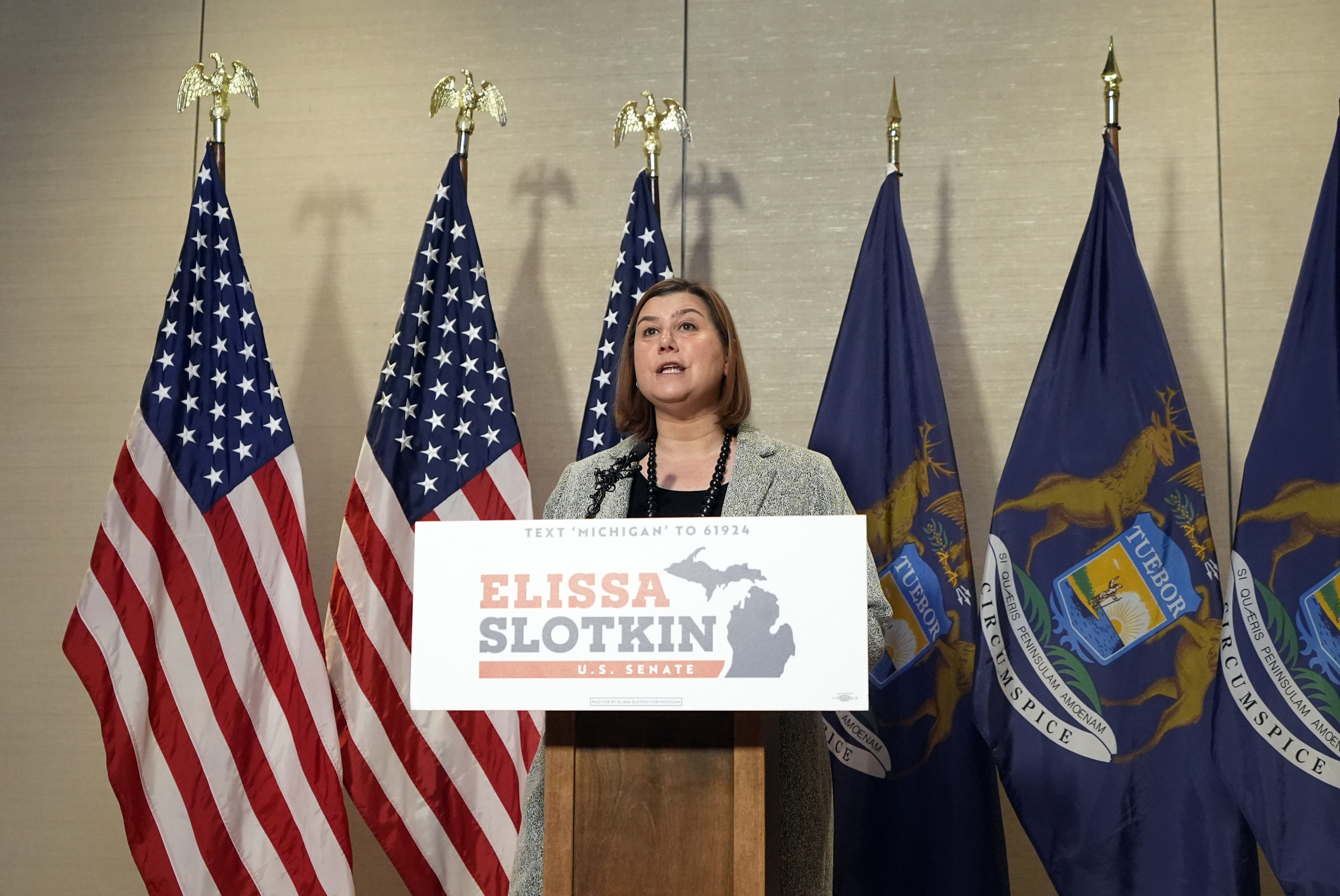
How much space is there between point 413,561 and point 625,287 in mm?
916

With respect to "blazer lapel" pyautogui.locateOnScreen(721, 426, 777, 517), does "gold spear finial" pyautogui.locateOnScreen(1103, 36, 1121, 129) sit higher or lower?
higher

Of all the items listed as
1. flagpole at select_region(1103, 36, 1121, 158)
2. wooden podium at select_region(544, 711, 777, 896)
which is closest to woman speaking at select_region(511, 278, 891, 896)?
wooden podium at select_region(544, 711, 777, 896)

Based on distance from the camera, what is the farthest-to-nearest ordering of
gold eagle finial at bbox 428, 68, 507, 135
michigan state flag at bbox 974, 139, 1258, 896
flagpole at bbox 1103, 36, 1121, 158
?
gold eagle finial at bbox 428, 68, 507, 135
flagpole at bbox 1103, 36, 1121, 158
michigan state flag at bbox 974, 139, 1258, 896

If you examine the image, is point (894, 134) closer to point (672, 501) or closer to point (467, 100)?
point (467, 100)

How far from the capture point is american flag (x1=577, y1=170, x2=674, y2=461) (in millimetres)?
3236

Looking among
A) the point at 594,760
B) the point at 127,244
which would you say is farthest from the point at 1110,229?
the point at 127,244

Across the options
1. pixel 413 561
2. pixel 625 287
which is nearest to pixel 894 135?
pixel 625 287

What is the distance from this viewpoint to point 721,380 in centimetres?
238

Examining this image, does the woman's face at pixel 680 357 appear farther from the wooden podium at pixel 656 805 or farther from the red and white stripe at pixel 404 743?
the red and white stripe at pixel 404 743

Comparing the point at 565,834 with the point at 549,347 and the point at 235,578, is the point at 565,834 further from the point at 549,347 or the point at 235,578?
the point at 549,347

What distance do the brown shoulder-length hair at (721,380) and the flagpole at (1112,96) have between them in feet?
4.49

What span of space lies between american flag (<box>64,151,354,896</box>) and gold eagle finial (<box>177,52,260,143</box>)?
52cm

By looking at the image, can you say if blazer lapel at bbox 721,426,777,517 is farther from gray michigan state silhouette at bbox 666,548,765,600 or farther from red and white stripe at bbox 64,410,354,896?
red and white stripe at bbox 64,410,354,896

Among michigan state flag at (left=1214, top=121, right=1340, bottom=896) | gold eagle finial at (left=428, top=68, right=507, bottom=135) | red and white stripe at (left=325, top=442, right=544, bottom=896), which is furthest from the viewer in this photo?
gold eagle finial at (left=428, top=68, right=507, bottom=135)
